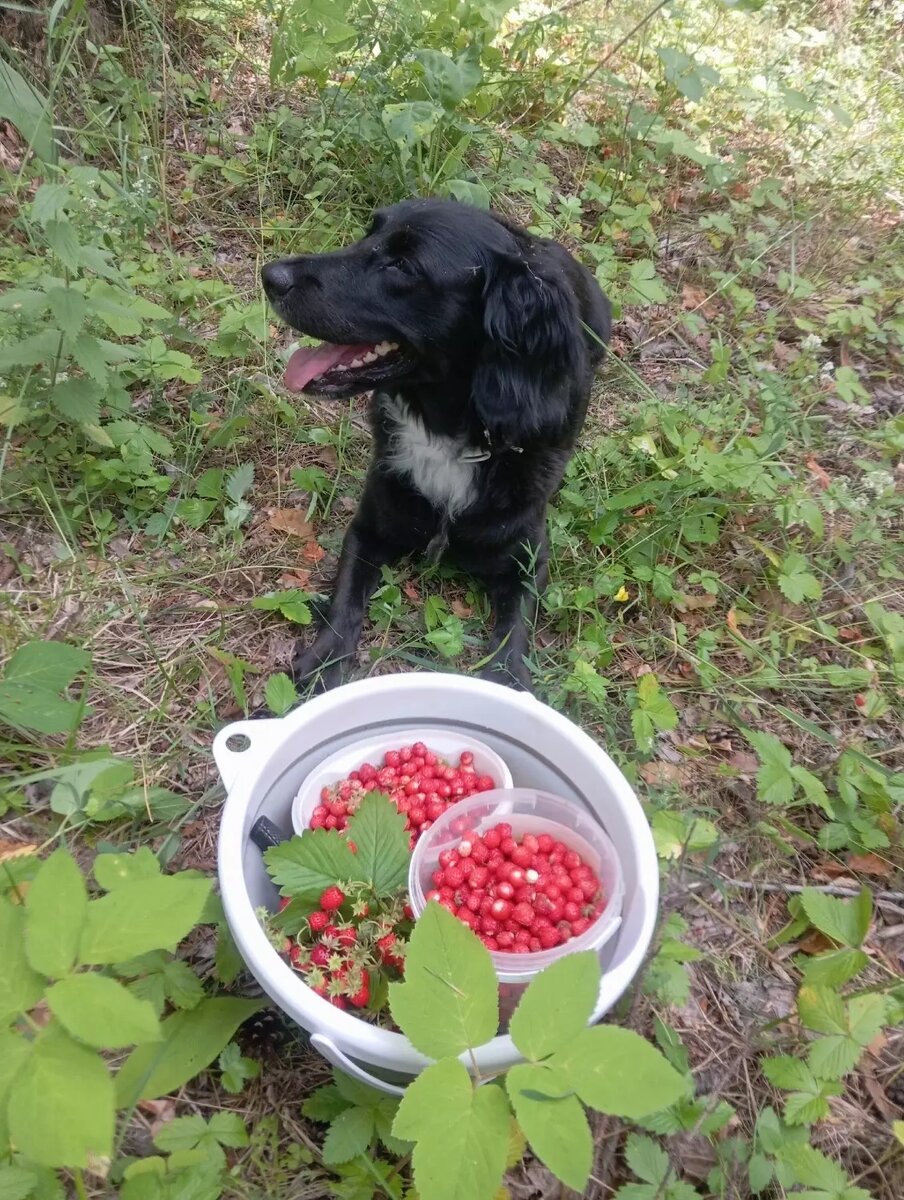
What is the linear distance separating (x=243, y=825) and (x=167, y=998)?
349mm

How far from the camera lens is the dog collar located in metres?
2.16

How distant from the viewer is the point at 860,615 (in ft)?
8.38

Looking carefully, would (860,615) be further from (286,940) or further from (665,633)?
(286,940)

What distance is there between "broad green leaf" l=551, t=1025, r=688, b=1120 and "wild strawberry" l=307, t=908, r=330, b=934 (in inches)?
24.1

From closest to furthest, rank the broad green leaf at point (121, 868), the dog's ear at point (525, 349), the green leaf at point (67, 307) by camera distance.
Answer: the broad green leaf at point (121, 868) → the green leaf at point (67, 307) → the dog's ear at point (525, 349)

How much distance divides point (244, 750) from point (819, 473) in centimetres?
247

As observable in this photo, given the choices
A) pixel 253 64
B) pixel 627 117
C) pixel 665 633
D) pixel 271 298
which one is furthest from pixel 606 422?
pixel 253 64

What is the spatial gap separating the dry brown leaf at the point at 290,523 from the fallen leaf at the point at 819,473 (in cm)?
193

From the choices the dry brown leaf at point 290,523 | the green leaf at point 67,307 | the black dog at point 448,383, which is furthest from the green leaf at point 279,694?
the green leaf at point 67,307

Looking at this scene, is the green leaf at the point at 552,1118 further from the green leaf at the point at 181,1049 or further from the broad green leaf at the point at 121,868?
the green leaf at the point at 181,1049

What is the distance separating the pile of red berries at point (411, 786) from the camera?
163cm

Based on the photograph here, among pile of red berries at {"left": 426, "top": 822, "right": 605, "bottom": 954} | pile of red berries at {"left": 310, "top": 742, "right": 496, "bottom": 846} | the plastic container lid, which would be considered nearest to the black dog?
pile of red berries at {"left": 310, "top": 742, "right": 496, "bottom": 846}

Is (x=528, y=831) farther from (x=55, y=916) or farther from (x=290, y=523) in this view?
(x=290, y=523)

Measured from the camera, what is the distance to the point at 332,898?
4.57ft
